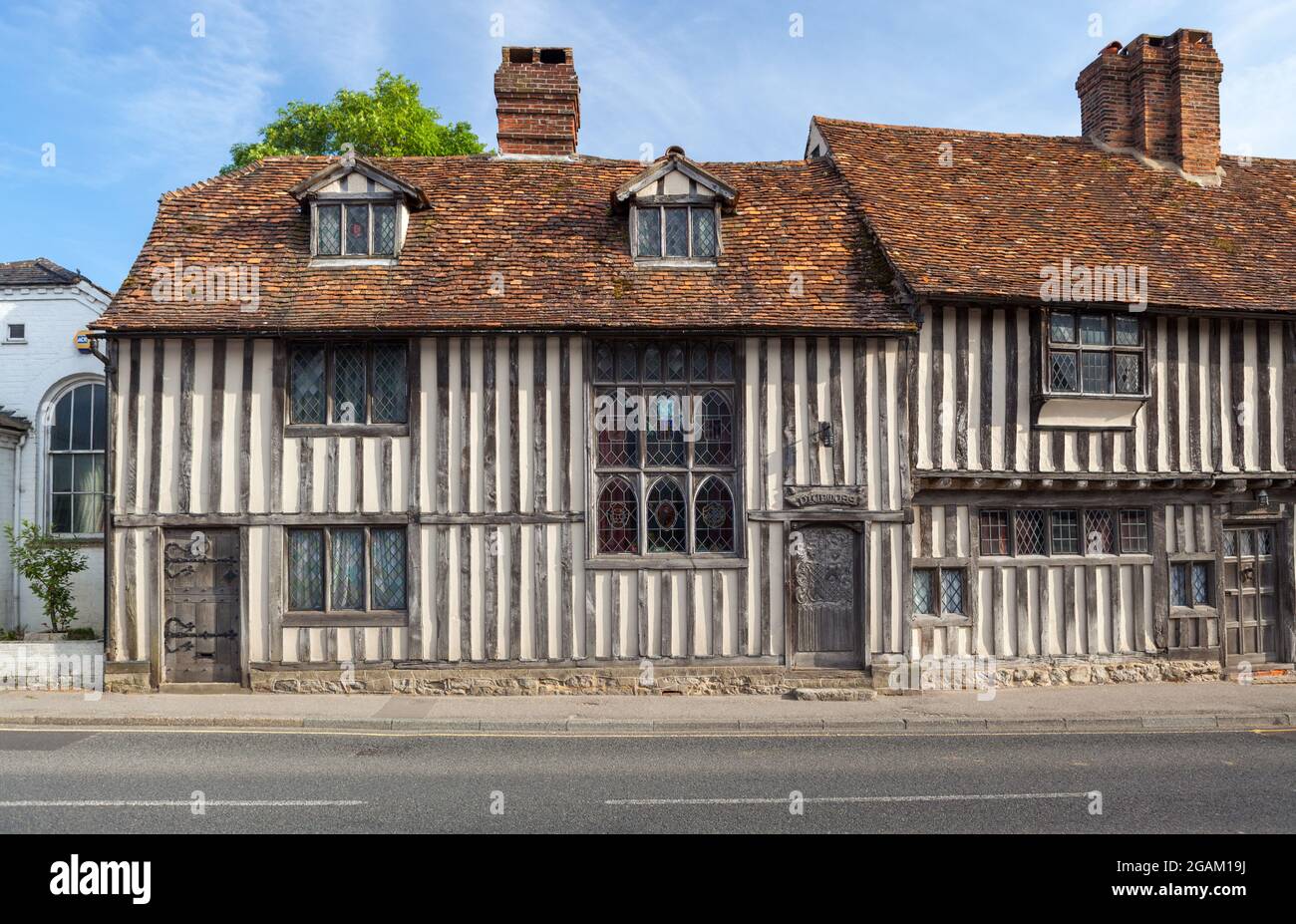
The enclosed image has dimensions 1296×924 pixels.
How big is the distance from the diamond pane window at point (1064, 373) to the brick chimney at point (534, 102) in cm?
836

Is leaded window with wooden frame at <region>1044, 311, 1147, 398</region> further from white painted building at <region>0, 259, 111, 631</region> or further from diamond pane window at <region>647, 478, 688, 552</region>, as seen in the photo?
white painted building at <region>0, 259, 111, 631</region>

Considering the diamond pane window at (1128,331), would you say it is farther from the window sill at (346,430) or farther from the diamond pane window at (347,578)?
the diamond pane window at (347,578)

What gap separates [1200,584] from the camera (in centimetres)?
1285

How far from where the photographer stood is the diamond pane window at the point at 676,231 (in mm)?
12445

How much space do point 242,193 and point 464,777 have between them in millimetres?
9781

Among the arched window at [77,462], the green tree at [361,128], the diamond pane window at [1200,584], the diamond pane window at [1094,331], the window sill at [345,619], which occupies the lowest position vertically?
the window sill at [345,619]

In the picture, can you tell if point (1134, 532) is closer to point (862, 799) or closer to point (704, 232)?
point (704, 232)

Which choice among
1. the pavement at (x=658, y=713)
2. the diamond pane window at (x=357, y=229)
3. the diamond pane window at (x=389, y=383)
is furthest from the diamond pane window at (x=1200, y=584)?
the diamond pane window at (x=357, y=229)

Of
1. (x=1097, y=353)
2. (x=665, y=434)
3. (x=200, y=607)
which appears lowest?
(x=200, y=607)

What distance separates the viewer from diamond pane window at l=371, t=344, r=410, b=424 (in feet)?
37.9

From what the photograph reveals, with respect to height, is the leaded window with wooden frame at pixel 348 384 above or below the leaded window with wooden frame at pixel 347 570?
above

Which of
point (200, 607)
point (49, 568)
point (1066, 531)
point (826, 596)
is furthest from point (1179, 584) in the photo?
point (49, 568)

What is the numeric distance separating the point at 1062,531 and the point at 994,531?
1.01 metres

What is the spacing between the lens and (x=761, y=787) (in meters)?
7.09
